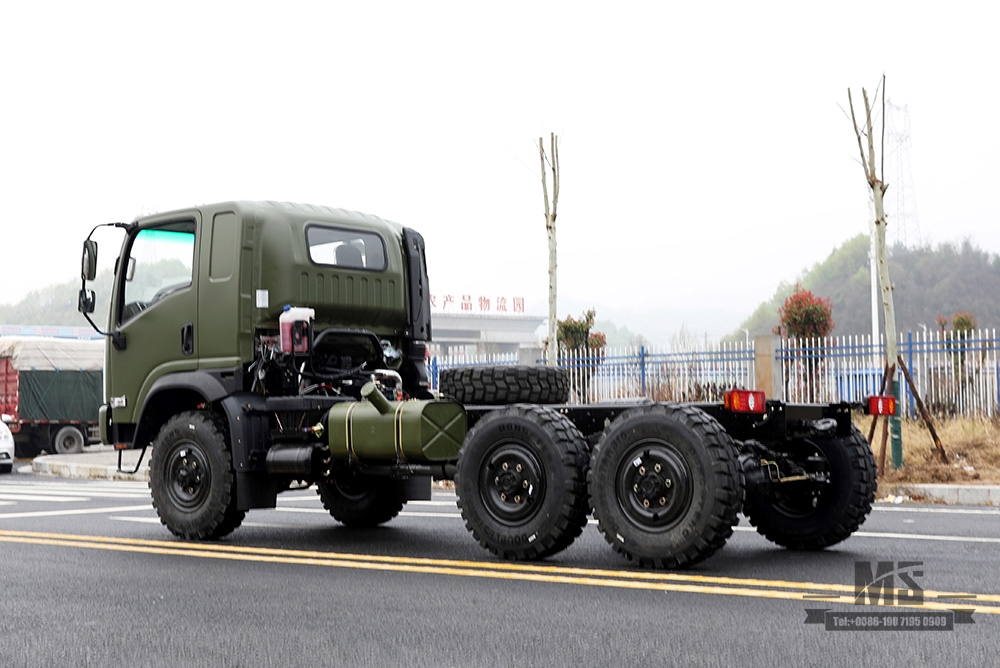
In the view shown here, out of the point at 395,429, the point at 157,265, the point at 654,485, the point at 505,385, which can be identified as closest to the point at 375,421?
the point at 395,429

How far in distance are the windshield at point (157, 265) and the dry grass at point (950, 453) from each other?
8421 mm

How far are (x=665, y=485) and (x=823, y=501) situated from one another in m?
1.59

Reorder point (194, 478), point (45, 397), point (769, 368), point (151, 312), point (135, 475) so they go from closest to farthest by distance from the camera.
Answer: point (194, 478) < point (151, 312) < point (769, 368) < point (135, 475) < point (45, 397)

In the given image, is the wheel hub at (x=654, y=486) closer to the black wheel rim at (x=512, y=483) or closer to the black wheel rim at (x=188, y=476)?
the black wheel rim at (x=512, y=483)

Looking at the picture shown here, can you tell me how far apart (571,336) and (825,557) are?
2390cm

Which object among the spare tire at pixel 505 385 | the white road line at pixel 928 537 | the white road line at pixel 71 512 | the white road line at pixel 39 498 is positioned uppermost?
the spare tire at pixel 505 385

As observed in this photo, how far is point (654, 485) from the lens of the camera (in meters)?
7.04

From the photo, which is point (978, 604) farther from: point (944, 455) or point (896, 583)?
point (944, 455)

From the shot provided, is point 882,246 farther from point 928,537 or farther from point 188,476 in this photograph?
point 188,476

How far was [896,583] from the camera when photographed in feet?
21.2

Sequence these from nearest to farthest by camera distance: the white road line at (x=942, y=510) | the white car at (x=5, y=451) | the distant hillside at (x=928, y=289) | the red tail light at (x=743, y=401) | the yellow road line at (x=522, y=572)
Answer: the yellow road line at (x=522, y=572) < the red tail light at (x=743, y=401) < the white road line at (x=942, y=510) < the white car at (x=5, y=451) < the distant hillside at (x=928, y=289)

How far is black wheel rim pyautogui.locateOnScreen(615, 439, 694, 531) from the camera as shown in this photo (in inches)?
273

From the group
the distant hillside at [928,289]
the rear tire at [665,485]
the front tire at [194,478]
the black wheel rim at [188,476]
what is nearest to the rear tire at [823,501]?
the rear tire at [665,485]

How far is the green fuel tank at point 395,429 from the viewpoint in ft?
27.0
